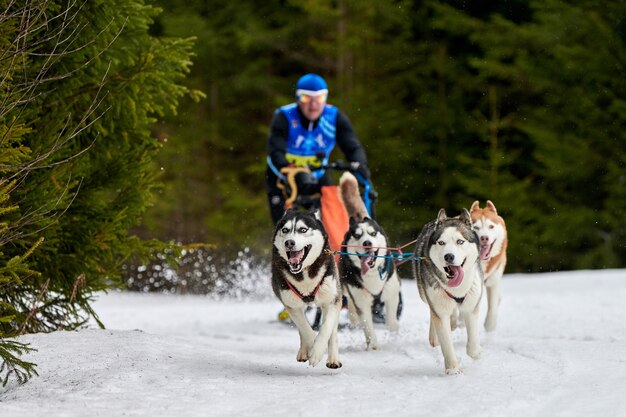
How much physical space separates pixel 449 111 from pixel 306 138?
9302 mm

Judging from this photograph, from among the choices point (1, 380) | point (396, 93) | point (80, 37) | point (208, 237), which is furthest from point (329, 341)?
point (208, 237)

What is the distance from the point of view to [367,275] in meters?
6.40

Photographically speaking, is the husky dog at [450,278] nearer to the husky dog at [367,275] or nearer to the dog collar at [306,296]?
the dog collar at [306,296]

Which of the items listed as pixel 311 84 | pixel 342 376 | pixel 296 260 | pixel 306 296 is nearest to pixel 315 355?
pixel 342 376

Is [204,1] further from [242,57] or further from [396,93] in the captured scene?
[396,93]

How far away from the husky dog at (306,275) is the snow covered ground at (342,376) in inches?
8.7

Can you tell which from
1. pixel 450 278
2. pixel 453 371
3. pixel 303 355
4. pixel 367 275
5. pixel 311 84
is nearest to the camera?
pixel 453 371

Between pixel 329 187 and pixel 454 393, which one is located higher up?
pixel 329 187

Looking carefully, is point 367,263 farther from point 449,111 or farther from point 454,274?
point 449,111

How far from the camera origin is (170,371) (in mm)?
5297

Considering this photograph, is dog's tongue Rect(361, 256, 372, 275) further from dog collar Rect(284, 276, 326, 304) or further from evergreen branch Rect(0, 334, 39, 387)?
evergreen branch Rect(0, 334, 39, 387)

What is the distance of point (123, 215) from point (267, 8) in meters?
15.9

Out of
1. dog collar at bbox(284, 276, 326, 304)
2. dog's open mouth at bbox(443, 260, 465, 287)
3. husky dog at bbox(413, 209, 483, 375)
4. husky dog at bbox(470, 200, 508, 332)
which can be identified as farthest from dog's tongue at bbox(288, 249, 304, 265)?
husky dog at bbox(470, 200, 508, 332)

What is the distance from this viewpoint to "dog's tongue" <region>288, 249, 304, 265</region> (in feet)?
17.5
